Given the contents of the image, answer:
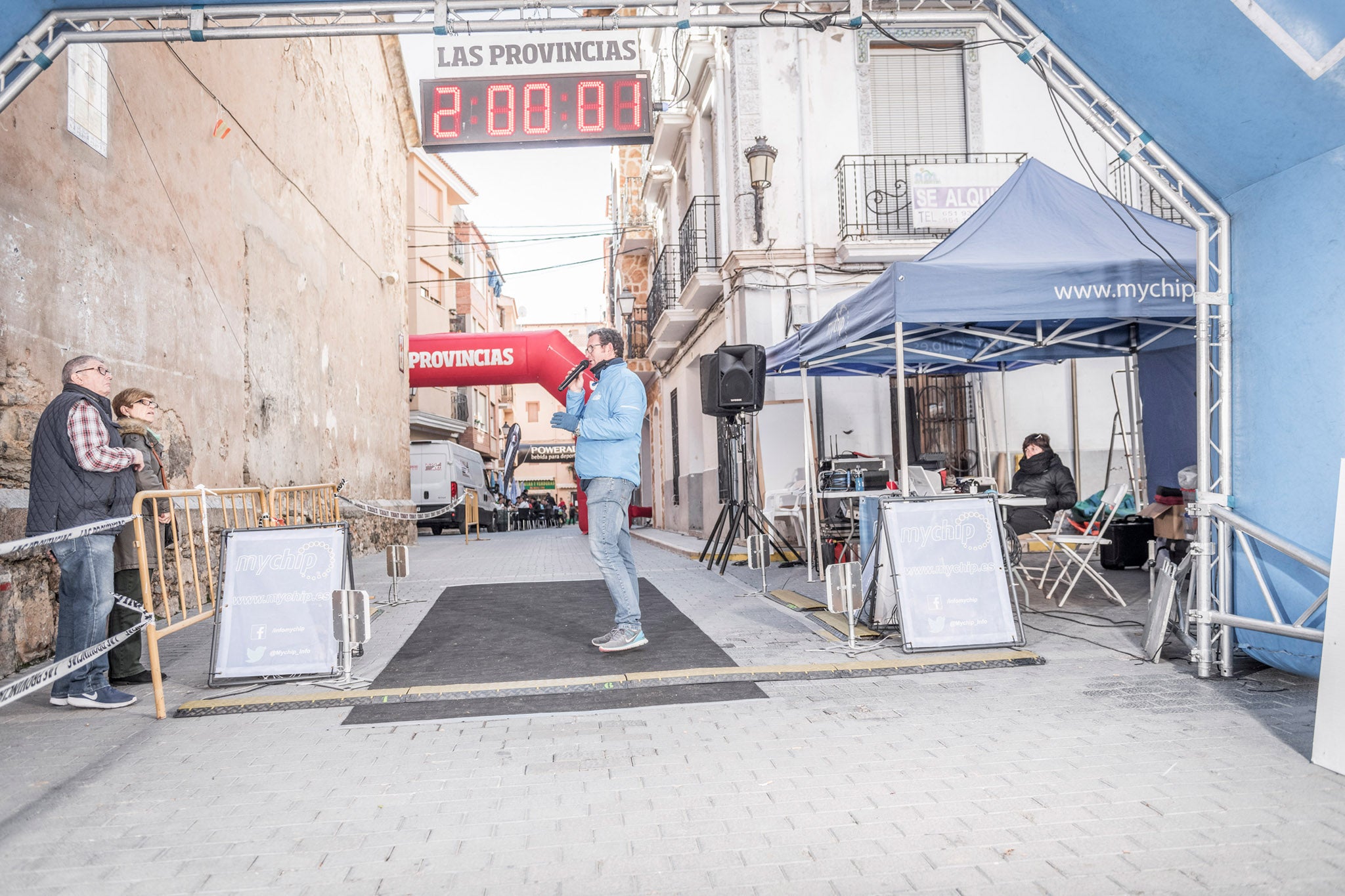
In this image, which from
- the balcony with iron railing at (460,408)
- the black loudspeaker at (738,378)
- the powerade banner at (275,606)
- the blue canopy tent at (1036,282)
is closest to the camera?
the powerade banner at (275,606)

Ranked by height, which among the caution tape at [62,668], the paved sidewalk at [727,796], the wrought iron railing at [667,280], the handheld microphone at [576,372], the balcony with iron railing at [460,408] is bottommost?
the paved sidewalk at [727,796]

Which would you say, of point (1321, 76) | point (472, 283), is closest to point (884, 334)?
point (1321, 76)

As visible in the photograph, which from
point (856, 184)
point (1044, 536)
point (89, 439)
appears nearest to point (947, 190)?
point (856, 184)

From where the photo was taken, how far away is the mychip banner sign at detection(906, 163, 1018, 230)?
41.9 feet

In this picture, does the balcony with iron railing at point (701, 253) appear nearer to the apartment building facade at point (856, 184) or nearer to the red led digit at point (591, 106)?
the apartment building facade at point (856, 184)

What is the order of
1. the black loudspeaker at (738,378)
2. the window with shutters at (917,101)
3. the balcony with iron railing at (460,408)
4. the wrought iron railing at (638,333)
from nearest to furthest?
the black loudspeaker at (738,378) < the window with shutters at (917,101) < the wrought iron railing at (638,333) < the balcony with iron railing at (460,408)

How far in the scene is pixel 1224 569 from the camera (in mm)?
4961

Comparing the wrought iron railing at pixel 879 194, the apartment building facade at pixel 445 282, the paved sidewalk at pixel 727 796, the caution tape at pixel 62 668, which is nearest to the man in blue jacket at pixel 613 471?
the paved sidewalk at pixel 727 796

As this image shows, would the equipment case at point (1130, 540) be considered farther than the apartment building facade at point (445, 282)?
No

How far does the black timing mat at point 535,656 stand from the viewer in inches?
182

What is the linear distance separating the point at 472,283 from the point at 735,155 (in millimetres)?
29709

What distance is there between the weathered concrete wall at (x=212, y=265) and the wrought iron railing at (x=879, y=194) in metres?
7.42

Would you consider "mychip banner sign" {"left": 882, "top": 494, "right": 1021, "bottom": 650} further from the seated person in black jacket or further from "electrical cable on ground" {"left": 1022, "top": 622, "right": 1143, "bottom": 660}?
the seated person in black jacket

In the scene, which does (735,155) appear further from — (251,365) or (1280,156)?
(1280,156)
